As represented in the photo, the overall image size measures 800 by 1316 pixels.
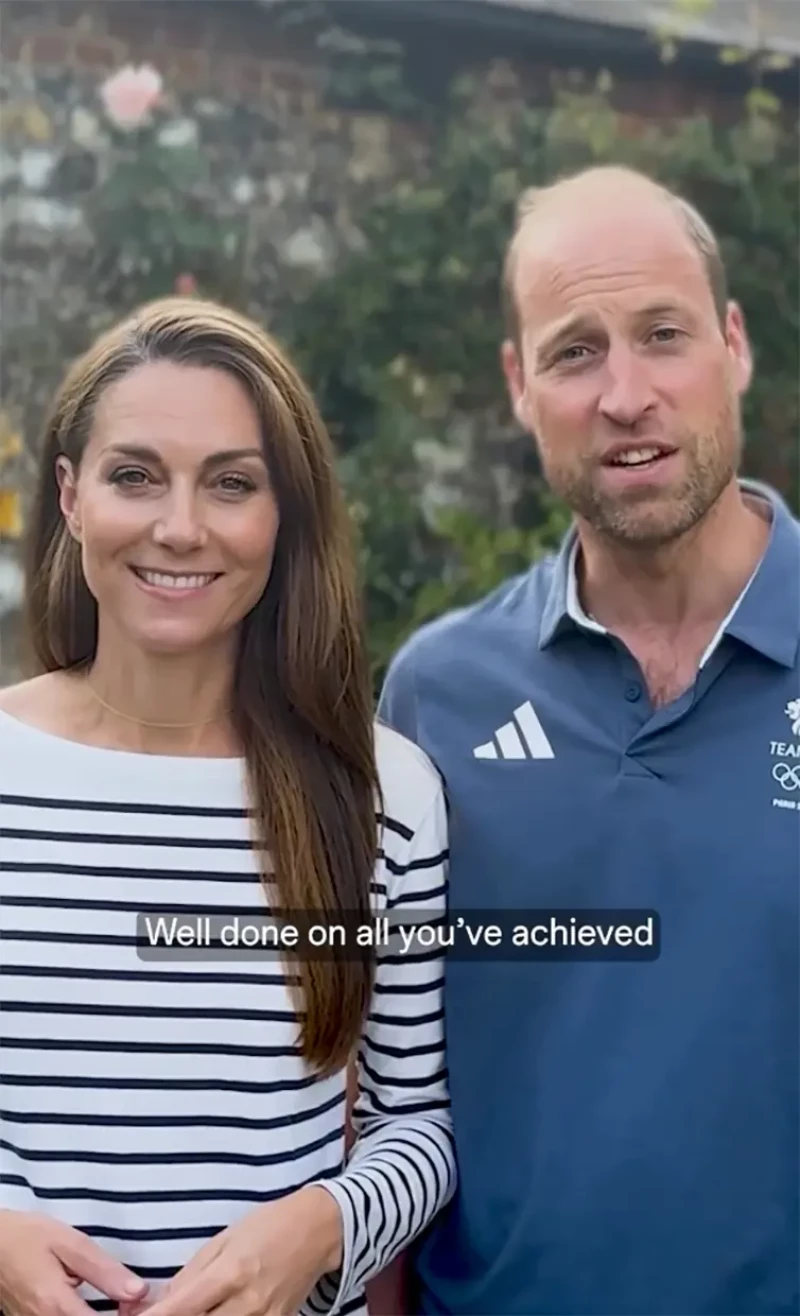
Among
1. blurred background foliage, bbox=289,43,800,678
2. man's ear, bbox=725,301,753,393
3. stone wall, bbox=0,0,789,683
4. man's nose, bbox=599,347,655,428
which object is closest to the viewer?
man's nose, bbox=599,347,655,428

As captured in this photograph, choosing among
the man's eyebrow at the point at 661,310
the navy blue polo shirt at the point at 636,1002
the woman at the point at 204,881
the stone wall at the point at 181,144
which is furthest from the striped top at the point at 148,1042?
the stone wall at the point at 181,144

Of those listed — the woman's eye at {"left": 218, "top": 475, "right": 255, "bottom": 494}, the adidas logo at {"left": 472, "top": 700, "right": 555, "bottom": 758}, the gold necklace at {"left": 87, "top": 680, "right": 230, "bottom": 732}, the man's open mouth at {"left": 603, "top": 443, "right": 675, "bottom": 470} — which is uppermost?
the man's open mouth at {"left": 603, "top": 443, "right": 675, "bottom": 470}

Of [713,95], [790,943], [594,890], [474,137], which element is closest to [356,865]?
[594,890]

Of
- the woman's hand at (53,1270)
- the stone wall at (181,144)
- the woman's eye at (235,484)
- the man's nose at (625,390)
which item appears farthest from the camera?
the stone wall at (181,144)

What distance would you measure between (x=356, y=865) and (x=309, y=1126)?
0.26 m

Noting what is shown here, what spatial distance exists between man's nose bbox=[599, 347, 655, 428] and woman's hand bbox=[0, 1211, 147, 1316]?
3.17 ft

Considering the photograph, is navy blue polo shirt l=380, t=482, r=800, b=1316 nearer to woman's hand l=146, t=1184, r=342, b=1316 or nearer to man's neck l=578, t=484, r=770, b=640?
man's neck l=578, t=484, r=770, b=640

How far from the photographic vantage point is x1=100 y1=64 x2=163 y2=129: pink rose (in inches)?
105

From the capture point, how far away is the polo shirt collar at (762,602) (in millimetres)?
1562

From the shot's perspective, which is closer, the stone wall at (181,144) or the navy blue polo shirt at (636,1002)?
the navy blue polo shirt at (636,1002)

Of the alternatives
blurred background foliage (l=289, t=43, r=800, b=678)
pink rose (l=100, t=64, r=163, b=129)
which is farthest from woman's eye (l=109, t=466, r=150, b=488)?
pink rose (l=100, t=64, r=163, b=129)

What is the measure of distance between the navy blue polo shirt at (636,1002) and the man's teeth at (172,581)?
0.35 metres

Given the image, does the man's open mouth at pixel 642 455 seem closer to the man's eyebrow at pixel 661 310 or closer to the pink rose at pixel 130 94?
the man's eyebrow at pixel 661 310

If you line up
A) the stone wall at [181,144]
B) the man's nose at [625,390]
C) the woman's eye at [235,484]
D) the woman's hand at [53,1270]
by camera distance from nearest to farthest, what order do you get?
1. the woman's hand at [53,1270]
2. the woman's eye at [235,484]
3. the man's nose at [625,390]
4. the stone wall at [181,144]
